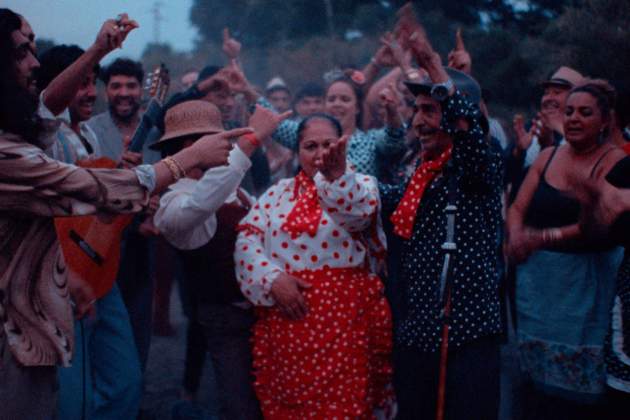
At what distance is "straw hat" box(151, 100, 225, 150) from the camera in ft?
12.7

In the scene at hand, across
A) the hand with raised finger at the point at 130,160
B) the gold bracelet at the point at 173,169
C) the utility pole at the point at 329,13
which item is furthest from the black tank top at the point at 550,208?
the utility pole at the point at 329,13

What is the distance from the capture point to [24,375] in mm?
2465

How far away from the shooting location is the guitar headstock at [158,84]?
Answer: 4.58 meters

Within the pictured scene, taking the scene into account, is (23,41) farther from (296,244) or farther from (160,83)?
(160,83)

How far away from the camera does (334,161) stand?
3027 mm

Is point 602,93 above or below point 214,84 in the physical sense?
below

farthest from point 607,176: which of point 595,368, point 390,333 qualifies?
point 390,333

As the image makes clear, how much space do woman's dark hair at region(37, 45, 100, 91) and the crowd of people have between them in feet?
0.09

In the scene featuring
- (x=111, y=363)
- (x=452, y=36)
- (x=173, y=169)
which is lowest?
(x=111, y=363)

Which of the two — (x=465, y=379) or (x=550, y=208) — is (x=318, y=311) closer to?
(x=465, y=379)

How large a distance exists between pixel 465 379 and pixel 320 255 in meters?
0.91

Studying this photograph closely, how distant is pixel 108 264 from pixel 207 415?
1.16 m

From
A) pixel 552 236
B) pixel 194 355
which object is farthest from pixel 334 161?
pixel 194 355

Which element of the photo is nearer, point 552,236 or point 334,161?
point 334,161
